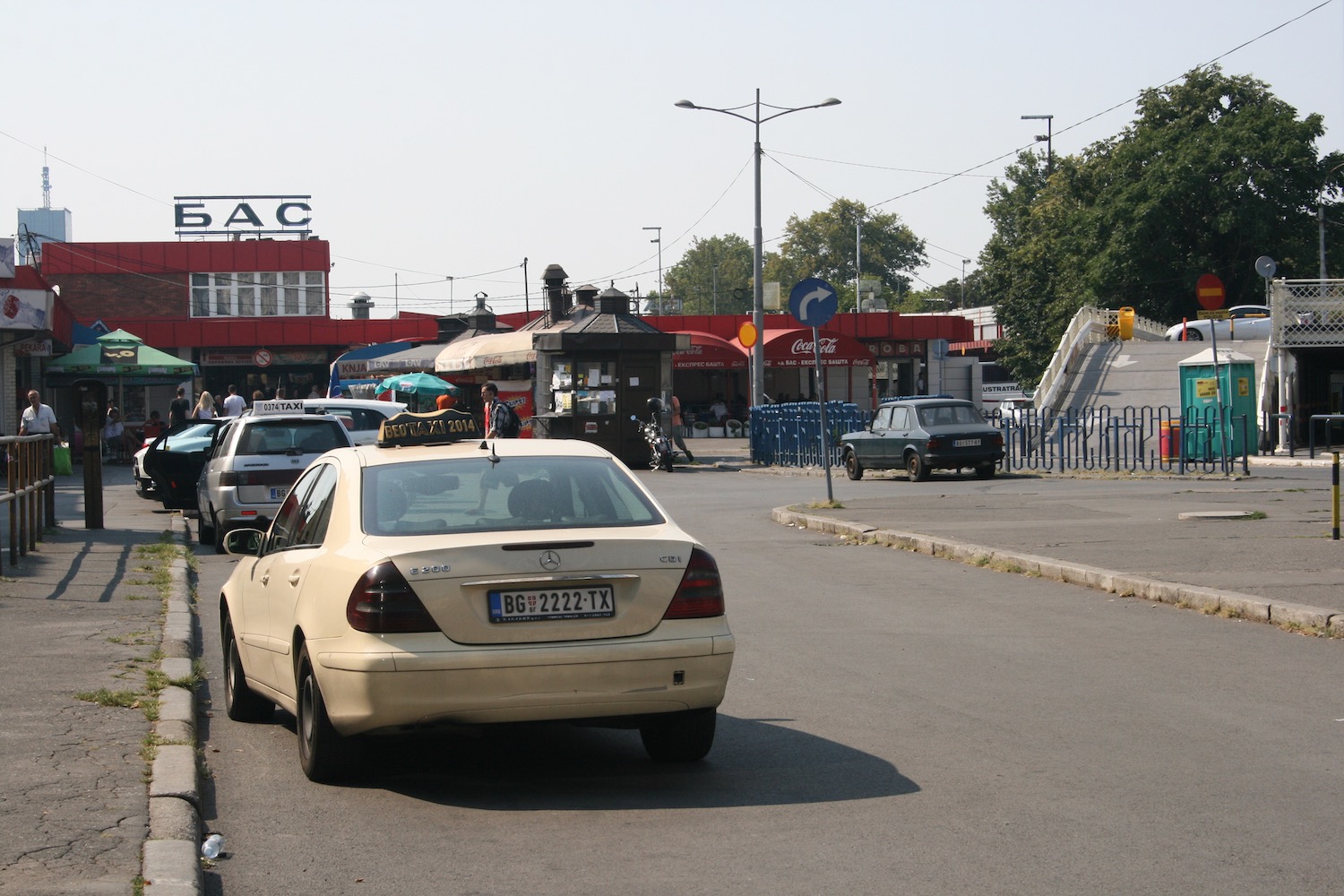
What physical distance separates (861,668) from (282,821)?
4.21 metres

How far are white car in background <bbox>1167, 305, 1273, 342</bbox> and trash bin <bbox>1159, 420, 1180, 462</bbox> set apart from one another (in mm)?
13307

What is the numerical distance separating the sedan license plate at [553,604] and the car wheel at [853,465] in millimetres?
23103

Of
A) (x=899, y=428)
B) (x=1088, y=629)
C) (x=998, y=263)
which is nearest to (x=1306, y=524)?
(x=1088, y=629)

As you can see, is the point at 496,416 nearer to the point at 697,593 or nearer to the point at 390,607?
the point at 697,593

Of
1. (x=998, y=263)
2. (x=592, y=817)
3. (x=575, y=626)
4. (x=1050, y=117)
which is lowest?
(x=592, y=817)

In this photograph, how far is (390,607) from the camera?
5.96m

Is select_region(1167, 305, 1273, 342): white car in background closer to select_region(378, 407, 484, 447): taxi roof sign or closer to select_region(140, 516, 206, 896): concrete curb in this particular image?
select_region(378, 407, 484, 447): taxi roof sign

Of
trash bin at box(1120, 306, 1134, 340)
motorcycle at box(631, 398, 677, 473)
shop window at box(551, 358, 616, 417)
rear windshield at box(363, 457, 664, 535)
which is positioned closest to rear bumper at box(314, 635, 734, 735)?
rear windshield at box(363, 457, 664, 535)

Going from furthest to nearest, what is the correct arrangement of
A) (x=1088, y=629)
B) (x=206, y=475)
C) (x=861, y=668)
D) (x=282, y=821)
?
1. (x=206, y=475)
2. (x=1088, y=629)
3. (x=861, y=668)
4. (x=282, y=821)

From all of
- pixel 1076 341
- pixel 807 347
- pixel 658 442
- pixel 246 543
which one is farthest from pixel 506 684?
pixel 807 347

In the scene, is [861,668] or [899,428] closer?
[861,668]

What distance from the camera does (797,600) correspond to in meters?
12.4

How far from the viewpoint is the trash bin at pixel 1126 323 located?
4491 centimetres

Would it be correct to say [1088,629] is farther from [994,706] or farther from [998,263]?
[998,263]
